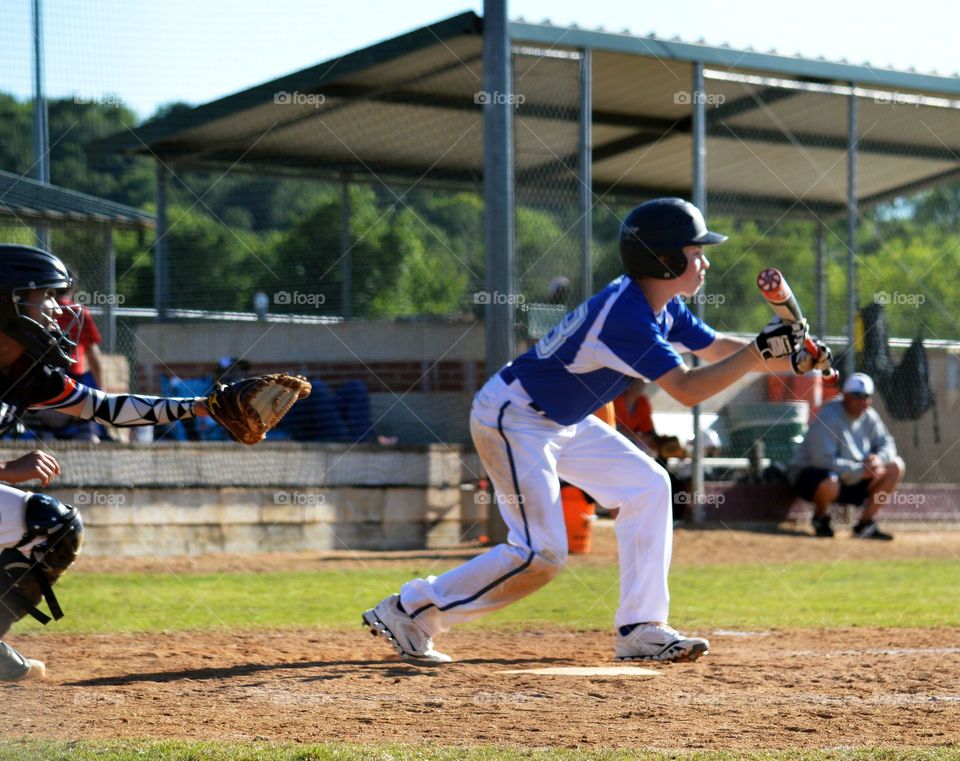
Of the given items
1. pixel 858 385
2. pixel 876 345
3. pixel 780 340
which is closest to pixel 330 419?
pixel 858 385

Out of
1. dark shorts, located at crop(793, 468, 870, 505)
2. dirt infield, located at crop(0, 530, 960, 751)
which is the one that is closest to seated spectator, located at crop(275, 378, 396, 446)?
dark shorts, located at crop(793, 468, 870, 505)

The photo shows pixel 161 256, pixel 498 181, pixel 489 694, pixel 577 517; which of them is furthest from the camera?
pixel 161 256

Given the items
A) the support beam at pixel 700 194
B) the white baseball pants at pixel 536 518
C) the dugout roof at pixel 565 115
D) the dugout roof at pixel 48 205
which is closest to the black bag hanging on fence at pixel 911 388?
the dugout roof at pixel 565 115

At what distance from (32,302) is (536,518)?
2.28 m

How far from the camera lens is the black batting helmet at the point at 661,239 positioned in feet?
19.0

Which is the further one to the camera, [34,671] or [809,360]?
[809,360]

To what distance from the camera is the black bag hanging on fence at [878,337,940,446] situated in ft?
48.6

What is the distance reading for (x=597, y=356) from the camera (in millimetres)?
5637

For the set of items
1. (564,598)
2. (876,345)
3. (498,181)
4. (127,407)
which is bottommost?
(564,598)

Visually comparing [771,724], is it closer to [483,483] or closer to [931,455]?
[483,483]

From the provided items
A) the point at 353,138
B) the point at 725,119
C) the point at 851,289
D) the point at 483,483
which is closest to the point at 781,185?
the point at 725,119

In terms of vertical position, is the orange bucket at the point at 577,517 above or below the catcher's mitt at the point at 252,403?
below

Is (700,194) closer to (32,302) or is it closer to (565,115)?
(565,115)

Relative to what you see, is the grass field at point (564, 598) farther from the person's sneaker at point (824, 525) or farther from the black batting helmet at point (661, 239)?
the black batting helmet at point (661, 239)
